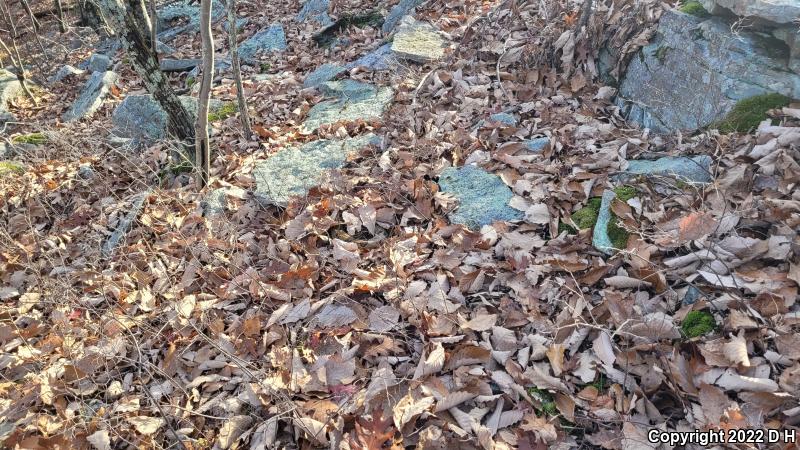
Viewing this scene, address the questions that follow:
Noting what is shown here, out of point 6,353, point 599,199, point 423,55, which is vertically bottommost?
point 6,353

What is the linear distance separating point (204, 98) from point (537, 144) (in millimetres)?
3146

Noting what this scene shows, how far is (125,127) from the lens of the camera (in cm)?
643

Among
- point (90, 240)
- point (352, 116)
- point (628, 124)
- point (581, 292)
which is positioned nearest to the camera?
point (581, 292)

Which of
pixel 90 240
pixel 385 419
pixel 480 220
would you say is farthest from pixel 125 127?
pixel 385 419

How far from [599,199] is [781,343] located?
145 centimetres

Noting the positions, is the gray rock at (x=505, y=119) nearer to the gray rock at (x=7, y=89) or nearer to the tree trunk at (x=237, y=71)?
the tree trunk at (x=237, y=71)

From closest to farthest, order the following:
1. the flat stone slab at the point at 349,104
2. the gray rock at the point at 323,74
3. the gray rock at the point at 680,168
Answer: the gray rock at the point at 680,168, the flat stone slab at the point at 349,104, the gray rock at the point at 323,74

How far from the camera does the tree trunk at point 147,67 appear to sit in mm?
5032

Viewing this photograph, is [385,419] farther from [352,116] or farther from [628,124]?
[352,116]

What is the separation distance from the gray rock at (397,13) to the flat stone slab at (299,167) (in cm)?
335

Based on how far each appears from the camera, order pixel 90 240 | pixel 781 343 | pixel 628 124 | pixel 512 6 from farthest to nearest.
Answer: pixel 512 6 < pixel 90 240 < pixel 628 124 < pixel 781 343

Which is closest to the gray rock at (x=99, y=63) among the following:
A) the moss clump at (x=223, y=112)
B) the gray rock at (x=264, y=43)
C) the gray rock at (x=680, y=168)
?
the gray rock at (x=264, y=43)

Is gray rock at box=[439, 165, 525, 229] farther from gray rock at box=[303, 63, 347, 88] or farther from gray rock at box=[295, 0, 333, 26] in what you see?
gray rock at box=[295, 0, 333, 26]

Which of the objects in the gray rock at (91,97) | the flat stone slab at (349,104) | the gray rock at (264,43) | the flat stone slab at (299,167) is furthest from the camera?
the gray rock at (264,43)
